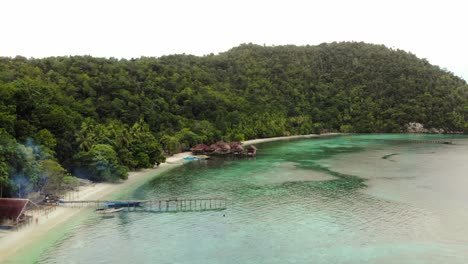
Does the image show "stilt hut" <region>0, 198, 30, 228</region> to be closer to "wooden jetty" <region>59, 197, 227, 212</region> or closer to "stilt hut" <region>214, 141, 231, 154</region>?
"wooden jetty" <region>59, 197, 227, 212</region>

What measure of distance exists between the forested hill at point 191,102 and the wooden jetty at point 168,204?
407 centimetres

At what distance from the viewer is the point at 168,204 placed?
127 feet

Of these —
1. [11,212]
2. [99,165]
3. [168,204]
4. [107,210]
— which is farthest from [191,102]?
[11,212]

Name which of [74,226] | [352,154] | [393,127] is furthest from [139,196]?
[393,127]

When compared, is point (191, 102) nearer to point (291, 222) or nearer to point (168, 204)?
point (168, 204)

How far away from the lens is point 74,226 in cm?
3162

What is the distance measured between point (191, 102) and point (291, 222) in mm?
72964

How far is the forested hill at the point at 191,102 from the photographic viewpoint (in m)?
46.5

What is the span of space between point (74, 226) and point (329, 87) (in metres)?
134

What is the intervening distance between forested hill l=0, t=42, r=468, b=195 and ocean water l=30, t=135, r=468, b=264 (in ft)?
25.6

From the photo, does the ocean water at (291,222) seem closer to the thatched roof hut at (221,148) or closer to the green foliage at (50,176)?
the green foliage at (50,176)

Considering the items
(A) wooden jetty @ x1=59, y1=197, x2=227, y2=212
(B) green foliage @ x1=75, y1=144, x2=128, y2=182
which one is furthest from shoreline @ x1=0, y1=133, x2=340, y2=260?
(A) wooden jetty @ x1=59, y1=197, x2=227, y2=212

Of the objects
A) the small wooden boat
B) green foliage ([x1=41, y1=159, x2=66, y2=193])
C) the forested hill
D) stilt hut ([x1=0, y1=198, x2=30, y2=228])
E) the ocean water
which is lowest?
the ocean water

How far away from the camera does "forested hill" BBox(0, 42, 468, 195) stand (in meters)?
46.5
